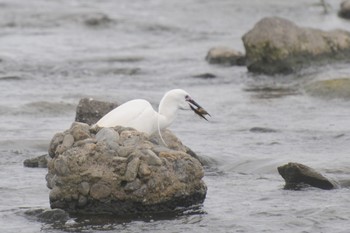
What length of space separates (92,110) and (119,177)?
3.19 meters

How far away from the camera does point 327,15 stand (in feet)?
88.4

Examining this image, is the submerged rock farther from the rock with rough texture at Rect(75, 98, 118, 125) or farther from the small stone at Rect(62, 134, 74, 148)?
the rock with rough texture at Rect(75, 98, 118, 125)

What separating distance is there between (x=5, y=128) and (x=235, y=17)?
46.3 feet

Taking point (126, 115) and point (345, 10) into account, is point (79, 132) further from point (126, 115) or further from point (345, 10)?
point (345, 10)

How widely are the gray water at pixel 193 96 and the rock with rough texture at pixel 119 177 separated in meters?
0.18

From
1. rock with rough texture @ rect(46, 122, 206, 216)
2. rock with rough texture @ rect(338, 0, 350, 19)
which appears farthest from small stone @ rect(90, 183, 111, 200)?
rock with rough texture @ rect(338, 0, 350, 19)

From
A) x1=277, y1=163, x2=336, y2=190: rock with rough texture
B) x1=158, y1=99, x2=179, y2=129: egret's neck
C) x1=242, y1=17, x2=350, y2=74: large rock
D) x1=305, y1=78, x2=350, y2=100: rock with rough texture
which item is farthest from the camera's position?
x1=242, y1=17, x2=350, y2=74: large rock

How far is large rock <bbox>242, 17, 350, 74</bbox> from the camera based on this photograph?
18.7 meters

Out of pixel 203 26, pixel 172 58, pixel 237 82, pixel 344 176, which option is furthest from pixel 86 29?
pixel 344 176

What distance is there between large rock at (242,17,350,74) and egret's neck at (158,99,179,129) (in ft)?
26.7

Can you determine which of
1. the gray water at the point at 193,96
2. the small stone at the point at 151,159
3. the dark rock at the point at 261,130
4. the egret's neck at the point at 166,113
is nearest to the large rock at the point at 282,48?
the gray water at the point at 193,96

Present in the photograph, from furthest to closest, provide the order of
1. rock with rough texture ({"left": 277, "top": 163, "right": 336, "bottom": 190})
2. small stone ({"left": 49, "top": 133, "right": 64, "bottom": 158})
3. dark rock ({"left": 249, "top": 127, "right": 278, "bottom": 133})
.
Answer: dark rock ({"left": 249, "top": 127, "right": 278, "bottom": 133}), rock with rough texture ({"left": 277, "top": 163, "right": 336, "bottom": 190}), small stone ({"left": 49, "top": 133, "right": 64, "bottom": 158})

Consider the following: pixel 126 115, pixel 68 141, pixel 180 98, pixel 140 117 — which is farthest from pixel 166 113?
pixel 68 141

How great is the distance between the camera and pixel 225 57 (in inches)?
794
